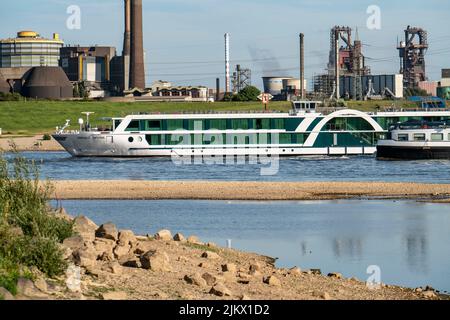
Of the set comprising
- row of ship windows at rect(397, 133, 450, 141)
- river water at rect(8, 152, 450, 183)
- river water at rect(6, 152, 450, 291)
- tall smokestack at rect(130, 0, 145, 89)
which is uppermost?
tall smokestack at rect(130, 0, 145, 89)

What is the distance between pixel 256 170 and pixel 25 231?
48.3 meters

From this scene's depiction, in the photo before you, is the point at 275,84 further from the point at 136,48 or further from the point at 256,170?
the point at 256,170

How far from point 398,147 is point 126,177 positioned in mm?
24657

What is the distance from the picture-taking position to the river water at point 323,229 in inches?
1179

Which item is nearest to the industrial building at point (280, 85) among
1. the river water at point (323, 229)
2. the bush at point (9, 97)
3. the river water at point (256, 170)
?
the bush at point (9, 97)

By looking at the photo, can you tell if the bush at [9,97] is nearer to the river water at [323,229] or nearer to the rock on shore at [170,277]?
the river water at [323,229]

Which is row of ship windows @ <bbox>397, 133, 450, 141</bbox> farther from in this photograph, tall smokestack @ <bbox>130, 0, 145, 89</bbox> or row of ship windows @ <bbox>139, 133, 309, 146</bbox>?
tall smokestack @ <bbox>130, 0, 145, 89</bbox>

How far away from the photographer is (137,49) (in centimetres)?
16925

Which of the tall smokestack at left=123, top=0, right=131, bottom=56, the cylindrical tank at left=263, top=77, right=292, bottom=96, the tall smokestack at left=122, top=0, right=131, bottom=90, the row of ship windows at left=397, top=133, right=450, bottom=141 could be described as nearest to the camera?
the row of ship windows at left=397, top=133, right=450, bottom=141

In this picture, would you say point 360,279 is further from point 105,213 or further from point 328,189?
point 328,189

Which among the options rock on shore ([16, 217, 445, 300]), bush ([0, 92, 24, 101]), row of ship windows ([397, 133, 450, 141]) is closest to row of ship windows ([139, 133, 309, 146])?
row of ship windows ([397, 133, 450, 141])

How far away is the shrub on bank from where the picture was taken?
70.9 feet
